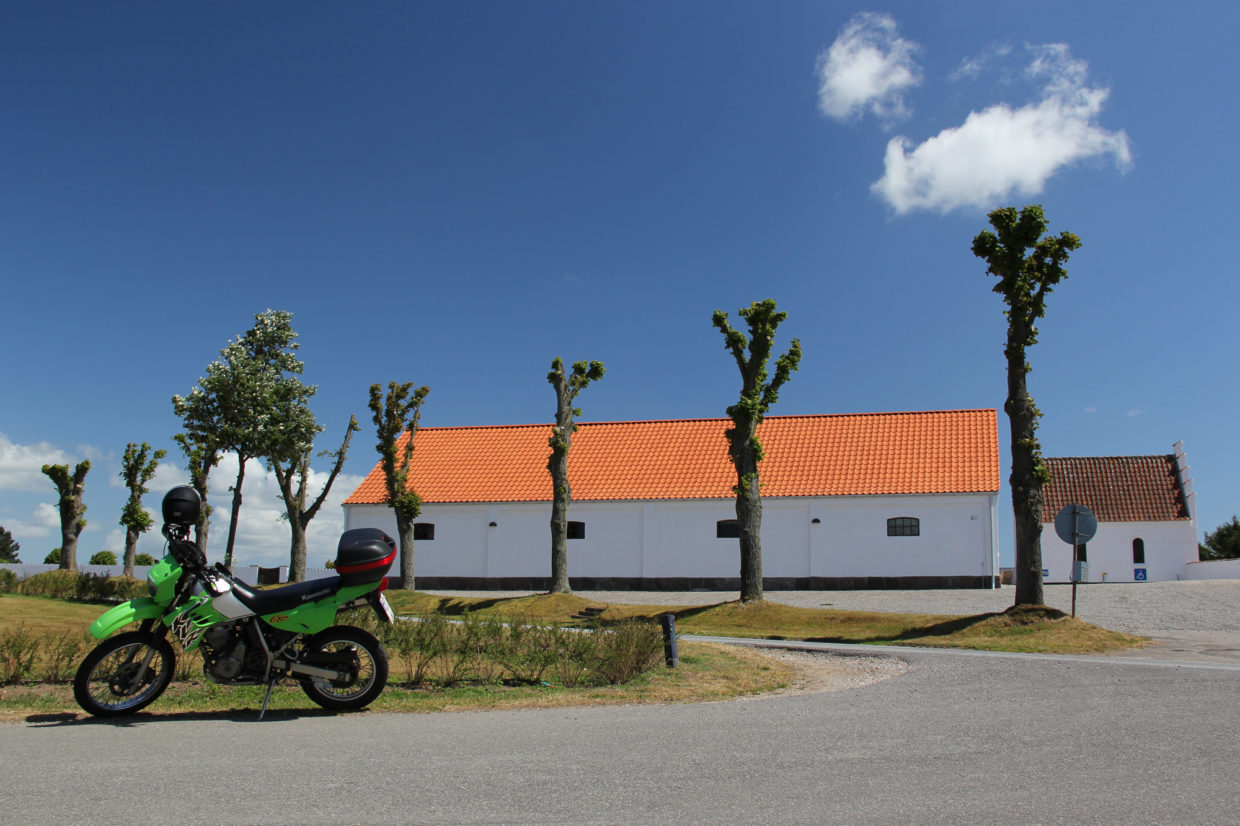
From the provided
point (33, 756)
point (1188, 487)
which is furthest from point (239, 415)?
point (1188, 487)

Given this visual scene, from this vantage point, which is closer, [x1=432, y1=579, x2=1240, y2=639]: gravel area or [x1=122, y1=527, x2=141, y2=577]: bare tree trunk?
[x1=432, y1=579, x2=1240, y2=639]: gravel area

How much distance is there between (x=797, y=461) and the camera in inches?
1382

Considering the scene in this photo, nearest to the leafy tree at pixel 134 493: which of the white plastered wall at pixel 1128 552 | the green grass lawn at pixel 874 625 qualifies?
the green grass lawn at pixel 874 625

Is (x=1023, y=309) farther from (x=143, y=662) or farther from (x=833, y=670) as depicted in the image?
(x=143, y=662)

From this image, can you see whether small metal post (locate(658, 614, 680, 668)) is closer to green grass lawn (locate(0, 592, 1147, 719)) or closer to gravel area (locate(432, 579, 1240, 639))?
green grass lawn (locate(0, 592, 1147, 719))

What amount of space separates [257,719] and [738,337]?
17.4 m

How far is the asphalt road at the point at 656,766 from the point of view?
4938 mm

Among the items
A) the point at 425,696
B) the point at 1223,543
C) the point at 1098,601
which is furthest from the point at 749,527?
the point at 1223,543

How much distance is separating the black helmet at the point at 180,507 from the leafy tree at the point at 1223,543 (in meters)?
55.8

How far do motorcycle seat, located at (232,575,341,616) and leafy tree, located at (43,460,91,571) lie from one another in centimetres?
3205

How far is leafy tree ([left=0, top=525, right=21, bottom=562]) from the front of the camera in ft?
230

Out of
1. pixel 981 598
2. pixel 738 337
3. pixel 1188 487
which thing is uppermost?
pixel 738 337

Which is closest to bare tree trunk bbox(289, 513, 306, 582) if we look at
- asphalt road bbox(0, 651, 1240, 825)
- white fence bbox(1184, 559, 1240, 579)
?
asphalt road bbox(0, 651, 1240, 825)

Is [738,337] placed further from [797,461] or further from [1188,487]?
[1188,487]
